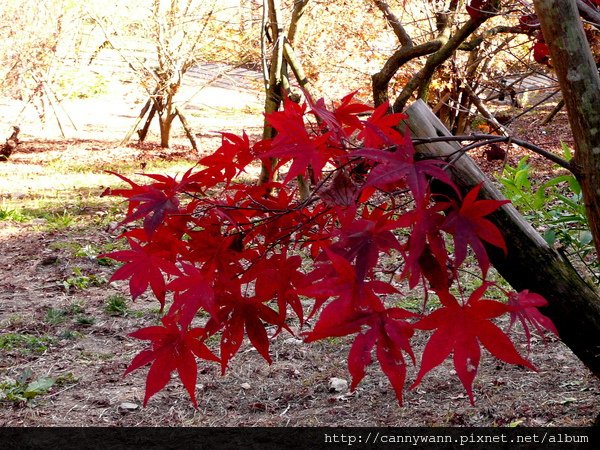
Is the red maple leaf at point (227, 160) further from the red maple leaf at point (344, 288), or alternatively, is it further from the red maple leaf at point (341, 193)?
the red maple leaf at point (344, 288)

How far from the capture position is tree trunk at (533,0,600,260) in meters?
1.46

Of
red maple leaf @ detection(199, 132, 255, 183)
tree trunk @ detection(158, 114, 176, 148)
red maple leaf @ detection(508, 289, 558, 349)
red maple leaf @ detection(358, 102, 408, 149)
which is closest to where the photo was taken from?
red maple leaf @ detection(508, 289, 558, 349)

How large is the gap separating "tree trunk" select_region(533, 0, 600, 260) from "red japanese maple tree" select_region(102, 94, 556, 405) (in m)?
0.29

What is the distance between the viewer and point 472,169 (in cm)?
168

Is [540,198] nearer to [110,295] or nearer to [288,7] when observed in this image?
[110,295]

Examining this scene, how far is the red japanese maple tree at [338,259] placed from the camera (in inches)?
47.3

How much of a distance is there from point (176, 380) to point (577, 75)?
244cm

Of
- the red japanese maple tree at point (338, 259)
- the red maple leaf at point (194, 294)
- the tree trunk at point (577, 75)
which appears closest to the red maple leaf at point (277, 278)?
the red japanese maple tree at point (338, 259)

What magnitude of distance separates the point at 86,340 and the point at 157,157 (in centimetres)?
552

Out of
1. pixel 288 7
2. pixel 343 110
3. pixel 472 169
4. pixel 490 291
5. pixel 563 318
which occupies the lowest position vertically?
pixel 490 291

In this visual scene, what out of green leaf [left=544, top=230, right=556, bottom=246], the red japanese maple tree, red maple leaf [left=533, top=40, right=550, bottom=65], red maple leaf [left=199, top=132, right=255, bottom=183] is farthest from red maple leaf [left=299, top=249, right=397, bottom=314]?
red maple leaf [left=533, top=40, right=550, bottom=65]

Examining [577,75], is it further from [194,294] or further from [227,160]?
[194,294]

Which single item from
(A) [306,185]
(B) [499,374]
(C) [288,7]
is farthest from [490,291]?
(C) [288,7]

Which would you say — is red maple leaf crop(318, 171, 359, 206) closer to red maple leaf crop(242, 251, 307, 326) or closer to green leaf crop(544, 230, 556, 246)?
red maple leaf crop(242, 251, 307, 326)
